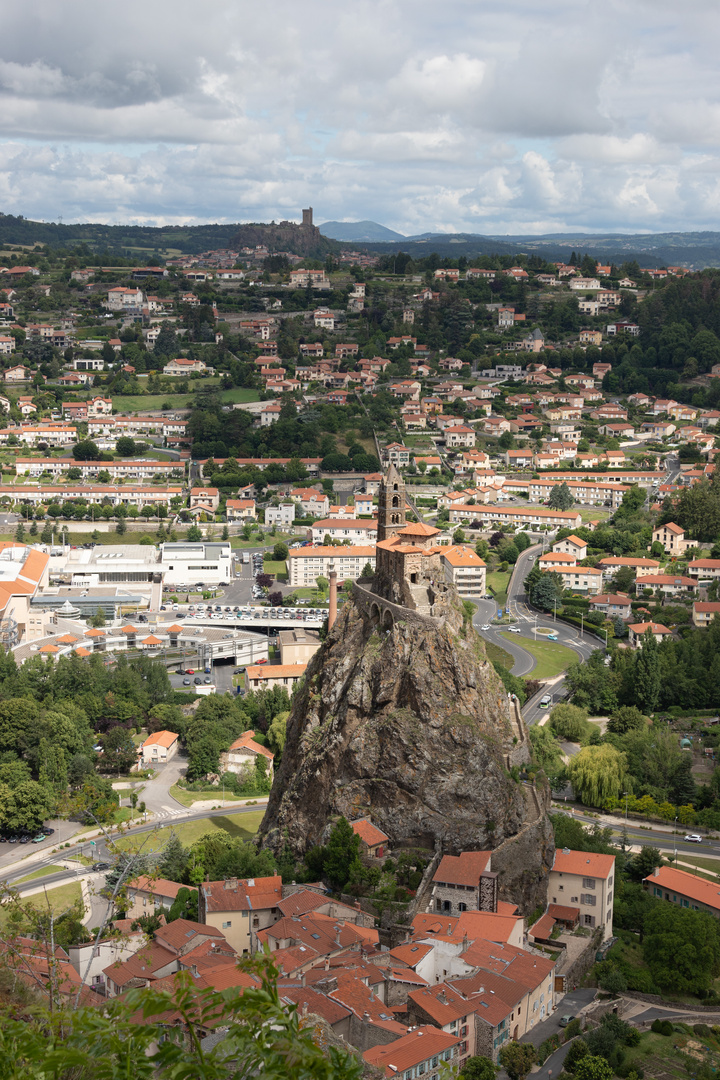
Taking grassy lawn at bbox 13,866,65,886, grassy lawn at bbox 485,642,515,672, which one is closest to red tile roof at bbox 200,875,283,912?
grassy lawn at bbox 13,866,65,886

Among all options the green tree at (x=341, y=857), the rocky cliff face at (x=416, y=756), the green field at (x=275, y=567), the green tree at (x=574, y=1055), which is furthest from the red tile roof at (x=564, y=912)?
the green field at (x=275, y=567)

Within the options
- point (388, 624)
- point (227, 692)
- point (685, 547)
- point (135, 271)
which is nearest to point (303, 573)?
point (227, 692)

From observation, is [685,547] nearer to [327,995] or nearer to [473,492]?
[473,492]

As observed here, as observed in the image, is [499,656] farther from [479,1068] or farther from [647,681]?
[479,1068]

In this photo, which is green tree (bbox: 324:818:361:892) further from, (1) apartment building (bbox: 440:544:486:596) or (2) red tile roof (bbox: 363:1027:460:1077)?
(1) apartment building (bbox: 440:544:486:596)

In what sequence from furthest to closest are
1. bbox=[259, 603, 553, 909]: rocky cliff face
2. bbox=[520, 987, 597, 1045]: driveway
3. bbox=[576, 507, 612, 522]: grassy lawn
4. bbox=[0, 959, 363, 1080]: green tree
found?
bbox=[576, 507, 612, 522]: grassy lawn, bbox=[259, 603, 553, 909]: rocky cliff face, bbox=[520, 987, 597, 1045]: driveway, bbox=[0, 959, 363, 1080]: green tree
